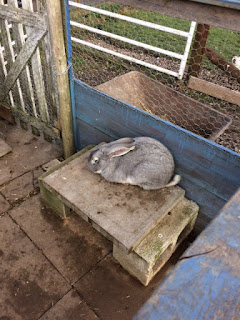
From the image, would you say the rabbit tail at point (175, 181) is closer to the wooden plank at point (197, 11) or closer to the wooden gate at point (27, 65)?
the wooden plank at point (197, 11)

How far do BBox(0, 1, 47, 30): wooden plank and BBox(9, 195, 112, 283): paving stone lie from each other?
1.77 m

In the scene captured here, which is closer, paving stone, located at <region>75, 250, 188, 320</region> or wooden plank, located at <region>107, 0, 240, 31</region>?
wooden plank, located at <region>107, 0, 240, 31</region>

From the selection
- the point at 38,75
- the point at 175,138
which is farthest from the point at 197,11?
the point at 38,75

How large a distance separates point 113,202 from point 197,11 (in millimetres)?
1580

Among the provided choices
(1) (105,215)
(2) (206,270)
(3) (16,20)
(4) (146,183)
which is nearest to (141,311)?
(2) (206,270)

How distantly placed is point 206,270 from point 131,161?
1.64m

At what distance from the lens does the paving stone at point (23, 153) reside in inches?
132

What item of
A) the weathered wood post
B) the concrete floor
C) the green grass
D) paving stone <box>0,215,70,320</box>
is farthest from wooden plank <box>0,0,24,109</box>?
the green grass

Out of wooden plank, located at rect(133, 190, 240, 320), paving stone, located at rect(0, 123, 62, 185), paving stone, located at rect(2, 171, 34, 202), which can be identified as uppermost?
wooden plank, located at rect(133, 190, 240, 320)

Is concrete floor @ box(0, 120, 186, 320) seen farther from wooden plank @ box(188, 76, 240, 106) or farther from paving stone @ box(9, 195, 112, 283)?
wooden plank @ box(188, 76, 240, 106)

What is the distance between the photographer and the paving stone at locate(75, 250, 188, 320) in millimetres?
2215

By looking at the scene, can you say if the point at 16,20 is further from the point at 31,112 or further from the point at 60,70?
the point at 31,112

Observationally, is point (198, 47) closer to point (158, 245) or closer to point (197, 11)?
point (197, 11)

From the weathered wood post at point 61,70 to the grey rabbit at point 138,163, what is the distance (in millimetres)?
796
